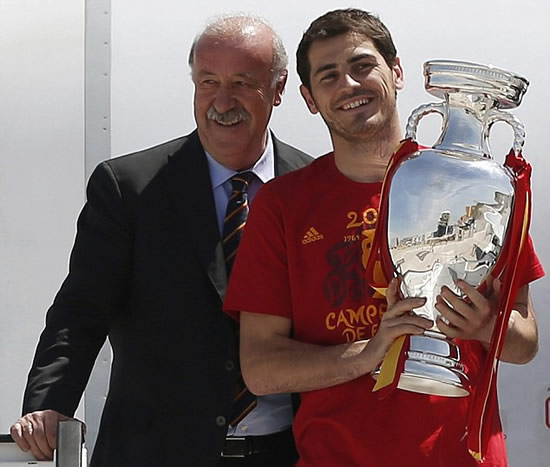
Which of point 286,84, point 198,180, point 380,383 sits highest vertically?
point 286,84

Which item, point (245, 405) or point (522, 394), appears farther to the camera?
point (522, 394)

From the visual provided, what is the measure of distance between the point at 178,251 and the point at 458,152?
0.76 meters

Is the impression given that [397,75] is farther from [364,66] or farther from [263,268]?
[263,268]

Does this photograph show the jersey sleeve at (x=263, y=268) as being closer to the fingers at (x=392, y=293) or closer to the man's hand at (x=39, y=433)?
the fingers at (x=392, y=293)

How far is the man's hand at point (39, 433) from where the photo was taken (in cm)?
235

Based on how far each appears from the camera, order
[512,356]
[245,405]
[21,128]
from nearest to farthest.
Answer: [512,356], [245,405], [21,128]

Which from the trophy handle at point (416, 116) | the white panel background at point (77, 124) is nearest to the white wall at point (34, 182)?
the white panel background at point (77, 124)

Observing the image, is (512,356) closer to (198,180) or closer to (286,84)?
(198,180)

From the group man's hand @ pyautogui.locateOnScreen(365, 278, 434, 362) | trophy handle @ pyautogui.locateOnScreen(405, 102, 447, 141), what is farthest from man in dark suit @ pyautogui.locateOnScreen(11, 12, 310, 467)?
trophy handle @ pyautogui.locateOnScreen(405, 102, 447, 141)

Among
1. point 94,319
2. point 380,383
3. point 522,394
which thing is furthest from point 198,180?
point 522,394

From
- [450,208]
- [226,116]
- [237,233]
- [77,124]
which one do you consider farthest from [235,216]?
[450,208]

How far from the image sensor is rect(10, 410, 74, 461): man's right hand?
2.35 m

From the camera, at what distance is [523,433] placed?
3016 millimetres

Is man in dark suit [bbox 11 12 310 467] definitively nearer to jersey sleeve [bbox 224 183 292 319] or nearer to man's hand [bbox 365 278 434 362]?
jersey sleeve [bbox 224 183 292 319]
